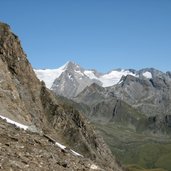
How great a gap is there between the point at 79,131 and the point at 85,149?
48.8 ft

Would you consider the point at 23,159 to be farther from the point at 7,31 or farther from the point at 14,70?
the point at 7,31

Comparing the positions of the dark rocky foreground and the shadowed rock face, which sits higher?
the shadowed rock face

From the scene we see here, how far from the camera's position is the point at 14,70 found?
285ft

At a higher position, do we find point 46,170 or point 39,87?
point 39,87

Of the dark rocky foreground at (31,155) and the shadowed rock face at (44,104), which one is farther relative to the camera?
the shadowed rock face at (44,104)

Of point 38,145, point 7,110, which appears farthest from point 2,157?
point 7,110

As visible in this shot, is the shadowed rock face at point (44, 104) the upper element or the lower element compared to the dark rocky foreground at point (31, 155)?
upper

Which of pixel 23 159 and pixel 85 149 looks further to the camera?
pixel 85 149

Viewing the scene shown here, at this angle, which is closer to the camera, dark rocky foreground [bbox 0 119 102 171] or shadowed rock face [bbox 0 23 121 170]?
dark rocky foreground [bbox 0 119 102 171]

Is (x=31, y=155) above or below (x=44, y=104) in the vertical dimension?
below

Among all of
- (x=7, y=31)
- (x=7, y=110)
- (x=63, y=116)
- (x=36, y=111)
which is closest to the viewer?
(x=7, y=110)

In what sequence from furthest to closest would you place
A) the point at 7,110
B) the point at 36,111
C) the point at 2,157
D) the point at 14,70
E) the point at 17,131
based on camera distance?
the point at 14,70
the point at 36,111
the point at 7,110
the point at 17,131
the point at 2,157

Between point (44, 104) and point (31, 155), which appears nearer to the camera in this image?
point (31, 155)

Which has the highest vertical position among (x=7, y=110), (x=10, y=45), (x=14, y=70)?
(x=10, y=45)
